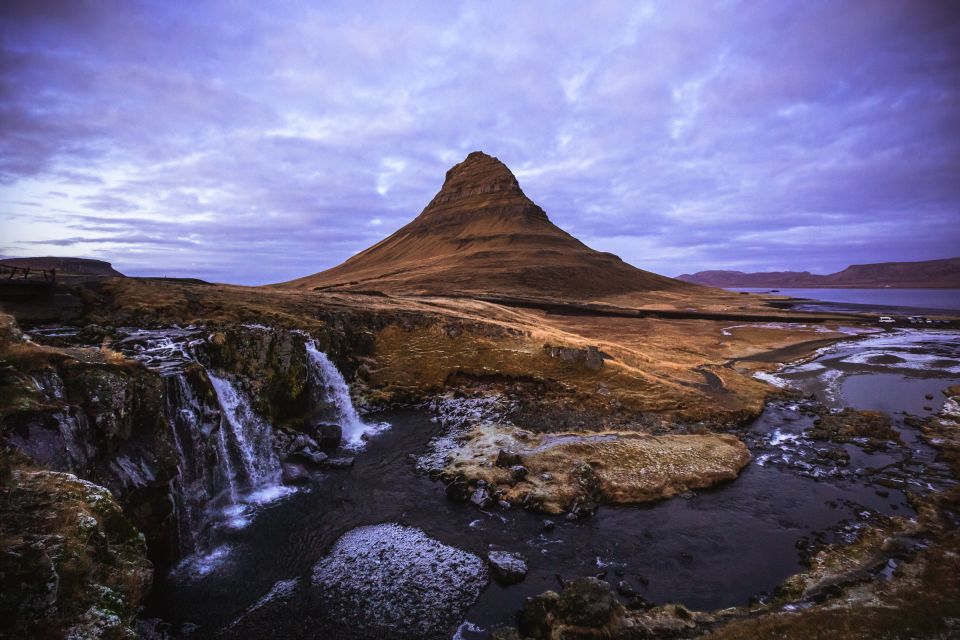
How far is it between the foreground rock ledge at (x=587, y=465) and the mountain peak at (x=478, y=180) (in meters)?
162

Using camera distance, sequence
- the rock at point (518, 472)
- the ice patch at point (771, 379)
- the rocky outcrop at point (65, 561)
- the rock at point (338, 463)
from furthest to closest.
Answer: the ice patch at point (771, 379) → the rock at point (338, 463) → the rock at point (518, 472) → the rocky outcrop at point (65, 561)

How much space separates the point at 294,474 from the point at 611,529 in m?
14.7

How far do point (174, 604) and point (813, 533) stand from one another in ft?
75.5

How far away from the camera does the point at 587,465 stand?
2153 centimetres

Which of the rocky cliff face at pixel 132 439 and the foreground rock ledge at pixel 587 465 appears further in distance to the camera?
the foreground rock ledge at pixel 587 465

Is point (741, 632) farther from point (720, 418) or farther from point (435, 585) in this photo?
point (720, 418)

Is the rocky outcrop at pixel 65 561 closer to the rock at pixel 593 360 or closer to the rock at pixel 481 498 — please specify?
the rock at pixel 481 498

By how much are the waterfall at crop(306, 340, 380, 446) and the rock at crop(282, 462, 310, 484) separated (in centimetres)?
465

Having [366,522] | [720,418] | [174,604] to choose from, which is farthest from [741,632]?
[720,418]

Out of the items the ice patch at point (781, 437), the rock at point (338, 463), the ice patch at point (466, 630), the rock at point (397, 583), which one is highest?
the rock at point (338, 463)

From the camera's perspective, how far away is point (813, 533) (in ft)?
56.1

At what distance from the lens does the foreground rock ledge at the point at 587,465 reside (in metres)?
19.6

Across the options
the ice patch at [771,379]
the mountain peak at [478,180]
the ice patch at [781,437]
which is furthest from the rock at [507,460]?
the mountain peak at [478,180]

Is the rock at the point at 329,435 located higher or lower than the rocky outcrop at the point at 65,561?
lower
